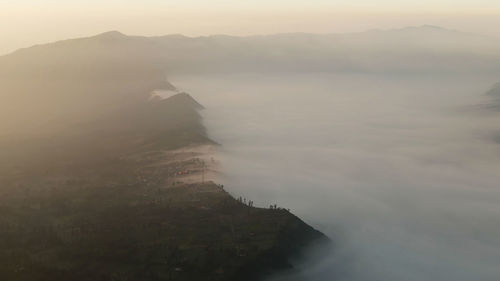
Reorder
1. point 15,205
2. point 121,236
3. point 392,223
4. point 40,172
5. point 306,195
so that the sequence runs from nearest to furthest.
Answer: point 121,236 → point 15,205 → point 392,223 → point 306,195 → point 40,172

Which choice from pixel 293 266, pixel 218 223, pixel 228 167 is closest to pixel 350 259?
pixel 293 266

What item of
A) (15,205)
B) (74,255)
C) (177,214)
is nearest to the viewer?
(74,255)

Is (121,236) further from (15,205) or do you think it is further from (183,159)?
(183,159)

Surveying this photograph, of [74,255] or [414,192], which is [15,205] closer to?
[74,255]

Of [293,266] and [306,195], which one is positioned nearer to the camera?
[293,266]

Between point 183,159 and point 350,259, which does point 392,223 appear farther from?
point 183,159

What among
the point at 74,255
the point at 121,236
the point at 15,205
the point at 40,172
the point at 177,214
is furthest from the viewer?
the point at 40,172

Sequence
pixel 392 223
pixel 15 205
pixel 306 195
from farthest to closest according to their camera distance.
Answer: pixel 306 195 < pixel 392 223 < pixel 15 205

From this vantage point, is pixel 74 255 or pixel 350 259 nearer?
pixel 74 255

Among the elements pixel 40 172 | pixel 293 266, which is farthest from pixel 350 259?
pixel 40 172
